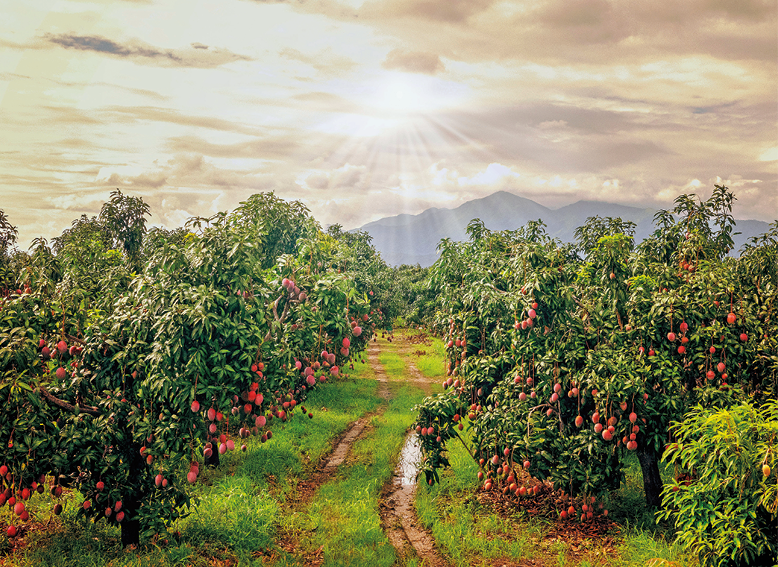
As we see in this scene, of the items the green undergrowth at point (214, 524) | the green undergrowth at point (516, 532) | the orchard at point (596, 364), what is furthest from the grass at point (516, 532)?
the green undergrowth at point (214, 524)

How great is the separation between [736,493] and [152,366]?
717 centimetres

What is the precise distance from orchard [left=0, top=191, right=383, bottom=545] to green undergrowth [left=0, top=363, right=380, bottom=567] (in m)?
0.49

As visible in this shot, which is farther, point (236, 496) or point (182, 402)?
point (236, 496)

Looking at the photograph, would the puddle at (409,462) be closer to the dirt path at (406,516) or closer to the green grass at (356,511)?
the dirt path at (406,516)

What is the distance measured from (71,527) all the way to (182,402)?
4.22 meters

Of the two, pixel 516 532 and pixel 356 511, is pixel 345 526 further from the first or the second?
pixel 516 532

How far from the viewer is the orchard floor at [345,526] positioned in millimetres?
7562

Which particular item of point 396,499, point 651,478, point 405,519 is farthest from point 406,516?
point 651,478

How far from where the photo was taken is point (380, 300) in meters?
23.3

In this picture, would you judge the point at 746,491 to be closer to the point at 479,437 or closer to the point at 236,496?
the point at 479,437

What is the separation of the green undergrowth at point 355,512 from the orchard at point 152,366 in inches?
99.1

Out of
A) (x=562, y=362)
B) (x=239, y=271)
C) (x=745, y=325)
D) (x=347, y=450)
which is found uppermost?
(x=239, y=271)

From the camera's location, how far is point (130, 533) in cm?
745

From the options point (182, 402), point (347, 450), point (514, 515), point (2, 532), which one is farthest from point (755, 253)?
point (2, 532)
